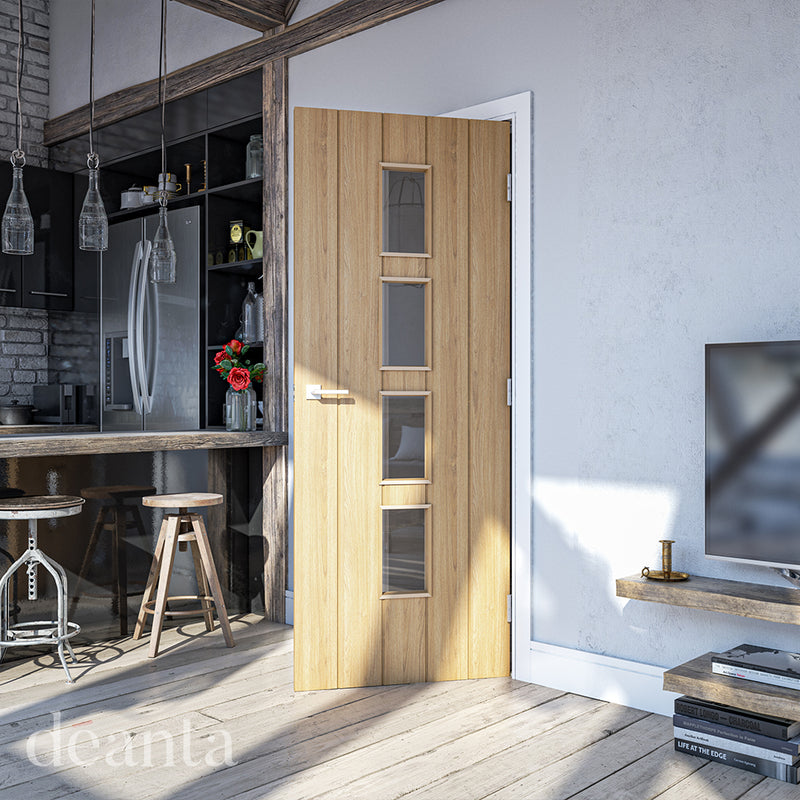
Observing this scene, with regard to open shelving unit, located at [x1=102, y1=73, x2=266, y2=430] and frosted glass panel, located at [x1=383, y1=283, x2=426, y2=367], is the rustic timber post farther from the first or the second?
frosted glass panel, located at [x1=383, y1=283, x2=426, y2=367]

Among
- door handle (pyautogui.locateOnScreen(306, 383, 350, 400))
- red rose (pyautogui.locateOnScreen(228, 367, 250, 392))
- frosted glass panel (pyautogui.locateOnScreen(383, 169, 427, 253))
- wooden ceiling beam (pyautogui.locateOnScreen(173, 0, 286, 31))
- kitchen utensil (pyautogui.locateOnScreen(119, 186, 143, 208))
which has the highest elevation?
wooden ceiling beam (pyautogui.locateOnScreen(173, 0, 286, 31))

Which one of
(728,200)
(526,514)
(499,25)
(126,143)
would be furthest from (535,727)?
(126,143)

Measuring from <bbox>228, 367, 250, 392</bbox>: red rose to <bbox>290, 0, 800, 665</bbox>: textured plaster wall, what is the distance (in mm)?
1458

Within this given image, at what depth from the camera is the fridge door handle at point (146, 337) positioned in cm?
478

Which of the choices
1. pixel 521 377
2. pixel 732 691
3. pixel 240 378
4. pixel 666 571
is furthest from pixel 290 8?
pixel 732 691

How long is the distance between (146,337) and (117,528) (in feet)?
4.72

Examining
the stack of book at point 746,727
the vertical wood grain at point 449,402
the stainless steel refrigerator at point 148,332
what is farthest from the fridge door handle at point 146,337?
the stack of book at point 746,727

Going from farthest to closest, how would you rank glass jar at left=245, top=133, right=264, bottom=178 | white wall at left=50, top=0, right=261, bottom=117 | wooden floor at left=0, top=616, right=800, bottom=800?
white wall at left=50, top=0, right=261, bottom=117, glass jar at left=245, top=133, right=264, bottom=178, wooden floor at left=0, top=616, right=800, bottom=800

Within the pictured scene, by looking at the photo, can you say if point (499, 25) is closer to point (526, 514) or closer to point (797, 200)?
point (797, 200)

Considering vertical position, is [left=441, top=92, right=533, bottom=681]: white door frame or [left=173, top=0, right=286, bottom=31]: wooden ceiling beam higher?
[left=173, top=0, right=286, bottom=31]: wooden ceiling beam

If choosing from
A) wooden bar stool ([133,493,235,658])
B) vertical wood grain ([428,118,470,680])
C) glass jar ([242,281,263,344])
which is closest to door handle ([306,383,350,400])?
vertical wood grain ([428,118,470,680])

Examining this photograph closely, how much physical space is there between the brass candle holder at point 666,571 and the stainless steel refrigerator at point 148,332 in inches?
103

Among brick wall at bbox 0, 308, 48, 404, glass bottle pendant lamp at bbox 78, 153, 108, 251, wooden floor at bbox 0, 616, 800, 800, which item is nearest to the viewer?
wooden floor at bbox 0, 616, 800, 800

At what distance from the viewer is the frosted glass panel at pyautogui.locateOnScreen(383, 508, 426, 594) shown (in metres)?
3.20
